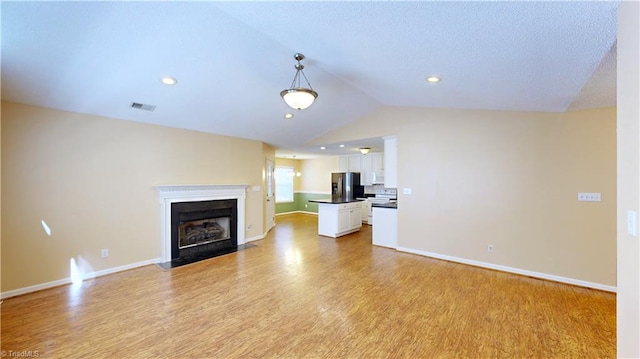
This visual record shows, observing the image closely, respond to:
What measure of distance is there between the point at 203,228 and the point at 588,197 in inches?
248

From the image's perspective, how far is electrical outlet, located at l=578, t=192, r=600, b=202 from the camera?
3555 mm

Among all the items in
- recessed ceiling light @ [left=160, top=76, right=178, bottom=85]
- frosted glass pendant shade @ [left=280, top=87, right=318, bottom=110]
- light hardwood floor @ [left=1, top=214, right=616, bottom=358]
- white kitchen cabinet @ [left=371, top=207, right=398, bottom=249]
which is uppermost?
recessed ceiling light @ [left=160, top=76, right=178, bottom=85]

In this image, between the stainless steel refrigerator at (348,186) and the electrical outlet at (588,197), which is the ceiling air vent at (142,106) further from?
the electrical outlet at (588,197)

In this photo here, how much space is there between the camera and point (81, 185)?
378cm

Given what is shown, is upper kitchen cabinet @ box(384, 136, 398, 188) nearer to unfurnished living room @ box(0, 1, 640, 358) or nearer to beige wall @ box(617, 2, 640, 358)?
unfurnished living room @ box(0, 1, 640, 358)

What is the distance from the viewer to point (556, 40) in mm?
1967

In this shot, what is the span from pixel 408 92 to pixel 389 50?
1.55 m

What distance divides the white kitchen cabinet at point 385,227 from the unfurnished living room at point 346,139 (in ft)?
0.11

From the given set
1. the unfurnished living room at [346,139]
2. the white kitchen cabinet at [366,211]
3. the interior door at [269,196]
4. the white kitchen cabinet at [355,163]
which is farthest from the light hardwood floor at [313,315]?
the white kitchen cabinet at [355,163]

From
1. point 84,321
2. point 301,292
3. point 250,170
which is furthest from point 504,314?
point 250,170

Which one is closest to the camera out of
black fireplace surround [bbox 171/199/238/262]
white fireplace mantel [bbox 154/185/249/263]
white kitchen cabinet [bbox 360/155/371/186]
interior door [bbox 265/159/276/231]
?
white fireplace mantel [bbox 154/185/249/263]

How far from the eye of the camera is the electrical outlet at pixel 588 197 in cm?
355

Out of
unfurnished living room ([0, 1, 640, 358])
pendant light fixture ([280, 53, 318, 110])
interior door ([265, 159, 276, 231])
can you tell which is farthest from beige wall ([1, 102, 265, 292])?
pendant light fixture ([280, 53, 318, 110])

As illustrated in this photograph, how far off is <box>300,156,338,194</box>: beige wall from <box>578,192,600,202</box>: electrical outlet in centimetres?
688
